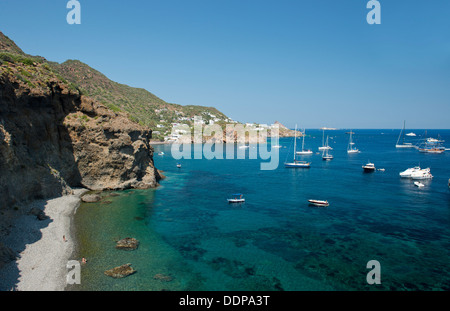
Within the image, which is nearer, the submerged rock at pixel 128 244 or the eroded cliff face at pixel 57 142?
the submerged rock at pixel 128 244

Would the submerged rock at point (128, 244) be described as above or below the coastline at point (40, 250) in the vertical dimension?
below

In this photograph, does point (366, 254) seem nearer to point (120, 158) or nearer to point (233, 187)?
point (233, 187)

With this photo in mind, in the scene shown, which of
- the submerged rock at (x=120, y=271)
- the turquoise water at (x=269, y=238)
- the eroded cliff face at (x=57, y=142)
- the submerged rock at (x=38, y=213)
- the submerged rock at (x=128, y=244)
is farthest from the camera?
the eroded cliff face at (x=57, y=142)

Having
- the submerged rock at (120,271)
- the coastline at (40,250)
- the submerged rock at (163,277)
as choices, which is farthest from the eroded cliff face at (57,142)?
the submerged rock at (163,277)

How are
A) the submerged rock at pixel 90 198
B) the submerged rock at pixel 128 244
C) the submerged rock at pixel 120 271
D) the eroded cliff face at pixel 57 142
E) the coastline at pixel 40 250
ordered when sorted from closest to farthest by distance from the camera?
1. the coastline at pixel 40 250
2. the submerged rock at pixel 120 271
3. the submerged rock at pixel 128 244
4. the eroded cliff face at pixel 57 142
5. the submerged rock at pixel 90 198

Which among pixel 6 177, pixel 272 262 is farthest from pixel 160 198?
pixel 272 262

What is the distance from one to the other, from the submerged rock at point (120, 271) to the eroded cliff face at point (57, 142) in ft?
54.4

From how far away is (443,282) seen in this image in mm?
23328

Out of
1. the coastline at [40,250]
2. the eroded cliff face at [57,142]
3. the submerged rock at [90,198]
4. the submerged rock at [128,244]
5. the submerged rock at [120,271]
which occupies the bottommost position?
the submerged rock at [120,271]

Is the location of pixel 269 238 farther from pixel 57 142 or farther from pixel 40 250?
pixel 57 142

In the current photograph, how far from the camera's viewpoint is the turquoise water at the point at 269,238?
23484mm

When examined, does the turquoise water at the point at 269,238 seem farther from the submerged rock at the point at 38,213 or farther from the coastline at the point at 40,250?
the submerged rock at the point at 38,213

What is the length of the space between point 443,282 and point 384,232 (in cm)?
1140

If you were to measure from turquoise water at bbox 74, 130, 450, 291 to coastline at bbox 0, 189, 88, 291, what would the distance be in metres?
1.65
